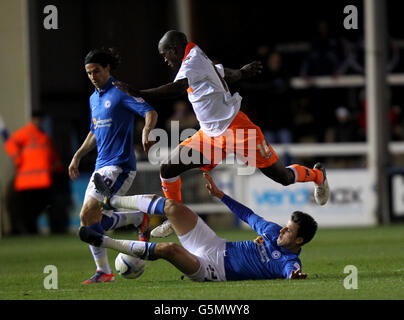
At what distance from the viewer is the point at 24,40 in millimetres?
19516

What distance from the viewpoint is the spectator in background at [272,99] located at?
19.2 meters

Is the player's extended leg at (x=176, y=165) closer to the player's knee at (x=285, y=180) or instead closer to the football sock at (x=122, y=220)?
the football sock at (x=122, y=220)

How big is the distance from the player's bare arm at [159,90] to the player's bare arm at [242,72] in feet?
3.06

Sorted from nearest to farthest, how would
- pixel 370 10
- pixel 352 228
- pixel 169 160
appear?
pixel 169 160 → pixel 352 228 → pixel 370 10

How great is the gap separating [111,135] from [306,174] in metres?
2.24

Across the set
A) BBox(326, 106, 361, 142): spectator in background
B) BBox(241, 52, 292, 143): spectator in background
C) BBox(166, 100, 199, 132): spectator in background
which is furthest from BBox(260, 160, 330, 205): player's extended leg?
BBox(326, 106, 361, 142): spectator in background

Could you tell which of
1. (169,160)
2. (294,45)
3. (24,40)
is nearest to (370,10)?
(294,45)

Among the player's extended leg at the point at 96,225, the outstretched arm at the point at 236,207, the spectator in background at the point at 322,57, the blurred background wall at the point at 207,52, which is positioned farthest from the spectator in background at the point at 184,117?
the outstretched arm at the point at 236,207

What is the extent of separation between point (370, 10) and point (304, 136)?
10.1 ft

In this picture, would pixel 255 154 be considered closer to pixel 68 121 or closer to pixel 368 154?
pixel 368 154

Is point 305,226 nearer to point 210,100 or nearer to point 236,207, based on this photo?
point 236,207

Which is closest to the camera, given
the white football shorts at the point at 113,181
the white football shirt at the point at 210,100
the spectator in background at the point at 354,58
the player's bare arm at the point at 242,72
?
the white football shorts at the point at 113,181

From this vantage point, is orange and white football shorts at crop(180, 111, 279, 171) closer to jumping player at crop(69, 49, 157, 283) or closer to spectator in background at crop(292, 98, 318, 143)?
jumping player at crop(69, 49, 157, 283)

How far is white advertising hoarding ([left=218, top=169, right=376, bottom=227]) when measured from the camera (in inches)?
712
